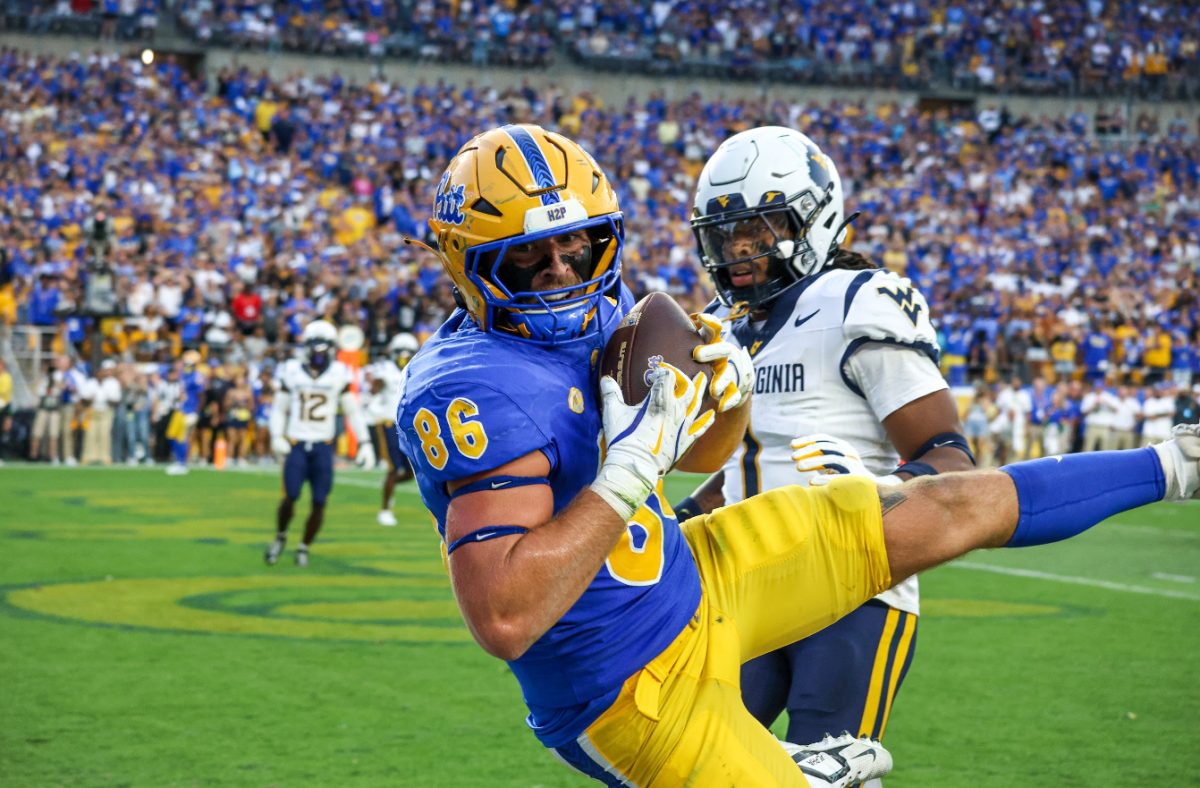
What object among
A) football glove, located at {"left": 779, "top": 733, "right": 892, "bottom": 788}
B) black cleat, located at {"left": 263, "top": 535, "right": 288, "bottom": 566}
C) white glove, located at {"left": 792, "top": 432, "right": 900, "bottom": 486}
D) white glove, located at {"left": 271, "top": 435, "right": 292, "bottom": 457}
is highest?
white glove, located at {"left": 792, "top": 432, "right": 900, "bottom": 486}

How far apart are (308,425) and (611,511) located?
9.10 meters

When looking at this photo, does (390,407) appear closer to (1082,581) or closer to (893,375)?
(1082,581)

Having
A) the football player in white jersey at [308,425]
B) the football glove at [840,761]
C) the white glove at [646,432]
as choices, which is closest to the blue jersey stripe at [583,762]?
the football glove at [840,761]

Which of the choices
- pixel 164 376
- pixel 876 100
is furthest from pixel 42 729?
pixel 876 100

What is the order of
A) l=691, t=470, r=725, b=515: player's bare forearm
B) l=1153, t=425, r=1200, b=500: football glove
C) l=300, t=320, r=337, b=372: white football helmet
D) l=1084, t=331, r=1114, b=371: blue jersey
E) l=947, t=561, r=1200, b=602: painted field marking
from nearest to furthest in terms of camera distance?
l=1153, t=425, r=1200, b=500: football glove → l=691, t=470, r=725, b=515: player's bare forearm → l=947, t=561, r=1200, b=602: painted field marking → l=300, t=320, r=337, b=372: white football helmet → l=1084, t=331, r=1114, b=371: blue jersey

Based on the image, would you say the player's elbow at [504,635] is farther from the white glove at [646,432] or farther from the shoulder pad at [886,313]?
the shoulder pad at [886,313]

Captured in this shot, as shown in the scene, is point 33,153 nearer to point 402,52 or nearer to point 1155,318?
point 402,52

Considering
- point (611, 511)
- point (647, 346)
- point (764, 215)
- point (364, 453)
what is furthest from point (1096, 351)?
point (611, 511)

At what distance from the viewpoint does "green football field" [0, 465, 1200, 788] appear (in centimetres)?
566

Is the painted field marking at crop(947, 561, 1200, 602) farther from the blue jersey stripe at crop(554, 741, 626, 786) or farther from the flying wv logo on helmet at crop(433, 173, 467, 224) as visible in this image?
the flying wv logo on helmet at crop(433, 173, 467, 224)

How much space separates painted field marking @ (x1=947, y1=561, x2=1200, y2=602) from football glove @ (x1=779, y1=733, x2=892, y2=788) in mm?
7737

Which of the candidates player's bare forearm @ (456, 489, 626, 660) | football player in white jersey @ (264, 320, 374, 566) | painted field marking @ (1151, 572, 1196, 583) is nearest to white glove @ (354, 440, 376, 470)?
football player in white jersey @ (264, 320, 374, 566)

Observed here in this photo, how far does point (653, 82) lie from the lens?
3472 centimetres

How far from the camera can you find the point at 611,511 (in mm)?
2541
